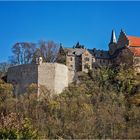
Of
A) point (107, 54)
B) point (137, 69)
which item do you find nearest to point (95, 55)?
point (107, 54)

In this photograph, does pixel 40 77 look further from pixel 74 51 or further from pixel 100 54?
pixel 100 54

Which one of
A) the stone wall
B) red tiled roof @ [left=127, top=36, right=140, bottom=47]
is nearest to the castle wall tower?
red tiled roof @ [left=127, top=36, right=140, bottom=47]

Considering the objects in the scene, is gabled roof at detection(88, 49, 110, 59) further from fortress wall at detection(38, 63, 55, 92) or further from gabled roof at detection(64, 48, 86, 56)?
fortress wall at detection(38, 63, 55, 92)

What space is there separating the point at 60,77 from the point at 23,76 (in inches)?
150

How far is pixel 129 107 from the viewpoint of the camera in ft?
155

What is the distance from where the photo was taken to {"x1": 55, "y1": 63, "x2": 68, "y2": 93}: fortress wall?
164 feet

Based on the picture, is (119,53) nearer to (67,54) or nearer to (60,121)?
(67,54)

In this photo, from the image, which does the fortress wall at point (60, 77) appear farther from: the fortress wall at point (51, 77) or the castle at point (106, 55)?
the castle at point (106, 55)

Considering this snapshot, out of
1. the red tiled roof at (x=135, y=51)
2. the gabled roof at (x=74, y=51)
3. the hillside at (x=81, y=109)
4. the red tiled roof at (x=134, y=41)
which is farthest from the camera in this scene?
the red tiled roof at (x=134, y=41)

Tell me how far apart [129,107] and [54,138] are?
9.92m

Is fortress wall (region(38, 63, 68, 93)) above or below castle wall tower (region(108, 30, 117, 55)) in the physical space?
below

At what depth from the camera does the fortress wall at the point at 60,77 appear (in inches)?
1964

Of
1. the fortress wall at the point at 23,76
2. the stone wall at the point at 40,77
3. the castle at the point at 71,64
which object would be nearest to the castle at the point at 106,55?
the castle at the point at 71,64

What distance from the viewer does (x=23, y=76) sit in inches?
1970
